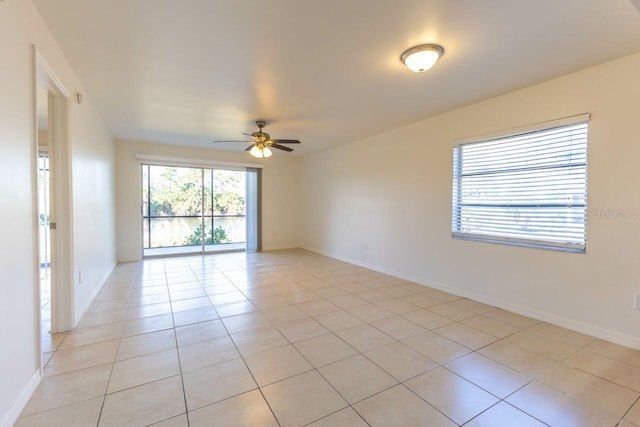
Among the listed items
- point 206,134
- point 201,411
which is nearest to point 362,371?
point 201,411

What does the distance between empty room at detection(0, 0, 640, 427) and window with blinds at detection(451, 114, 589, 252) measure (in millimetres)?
22

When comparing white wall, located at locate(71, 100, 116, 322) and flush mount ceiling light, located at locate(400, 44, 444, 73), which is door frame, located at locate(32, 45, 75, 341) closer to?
white wall, located at locate(71, 100, 116, 322)

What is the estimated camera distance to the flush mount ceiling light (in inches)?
86.2

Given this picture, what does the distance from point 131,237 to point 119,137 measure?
1940 millimetres

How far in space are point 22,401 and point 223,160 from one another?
5.29m

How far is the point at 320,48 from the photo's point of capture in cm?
225

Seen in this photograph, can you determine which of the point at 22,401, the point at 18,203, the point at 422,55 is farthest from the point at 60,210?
the point at 422,55

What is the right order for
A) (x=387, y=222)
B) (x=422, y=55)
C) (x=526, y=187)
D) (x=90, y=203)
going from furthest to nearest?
(x=387, y=222) < (x=90, y=203) < (x=526, y=187) < (x=422, y=55)

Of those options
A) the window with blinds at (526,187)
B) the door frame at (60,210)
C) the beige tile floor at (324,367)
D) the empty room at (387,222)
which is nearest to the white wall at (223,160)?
the empty room at (387,222)

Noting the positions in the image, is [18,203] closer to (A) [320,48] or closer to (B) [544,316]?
(A) [320,48]

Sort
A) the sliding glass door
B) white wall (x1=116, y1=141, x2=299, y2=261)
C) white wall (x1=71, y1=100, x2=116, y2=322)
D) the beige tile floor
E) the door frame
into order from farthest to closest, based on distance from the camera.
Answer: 1. the sliding glass door
2. white wall (x1=116, y1=141, x2=299, y2=261)
3. white wall (x1=71, y1=100, x2=116, y2=322)
4. the door frame
5. the beige tile floor

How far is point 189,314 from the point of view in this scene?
2971 mm

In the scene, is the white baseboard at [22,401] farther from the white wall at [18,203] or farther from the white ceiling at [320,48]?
the white ceiling at [320,48]

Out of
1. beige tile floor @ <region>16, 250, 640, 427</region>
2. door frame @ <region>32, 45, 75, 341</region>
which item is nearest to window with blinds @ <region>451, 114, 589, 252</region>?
beige tile floor @ <region>16, 250, 640, 427</region>
